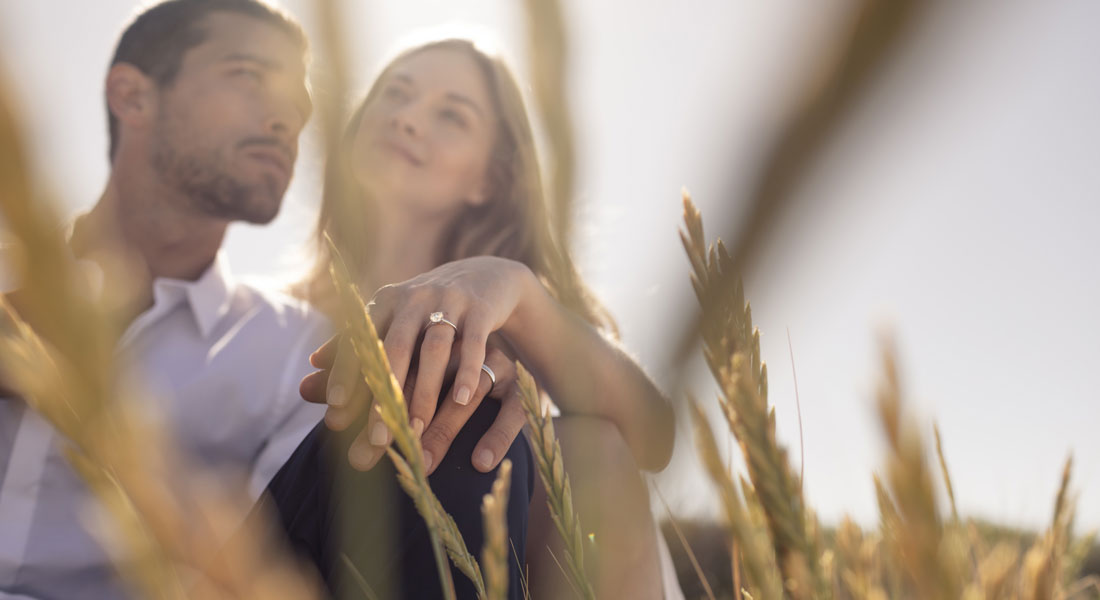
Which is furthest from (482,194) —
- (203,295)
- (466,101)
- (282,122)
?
(203,295)

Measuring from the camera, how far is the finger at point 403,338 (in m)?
0.78

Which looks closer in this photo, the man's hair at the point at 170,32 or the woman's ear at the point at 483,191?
the woman's ear at the point at 483,191

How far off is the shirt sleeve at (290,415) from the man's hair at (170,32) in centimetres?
121

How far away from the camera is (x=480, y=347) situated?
0.87 m

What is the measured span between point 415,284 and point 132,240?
5.77ft

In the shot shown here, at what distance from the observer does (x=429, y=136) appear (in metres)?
2.29

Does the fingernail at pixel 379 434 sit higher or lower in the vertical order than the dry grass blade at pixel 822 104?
lower

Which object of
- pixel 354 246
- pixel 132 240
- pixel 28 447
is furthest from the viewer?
pixel 132 240

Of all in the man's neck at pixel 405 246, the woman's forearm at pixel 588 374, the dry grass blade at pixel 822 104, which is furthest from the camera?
the man's neck at pixel 405 246

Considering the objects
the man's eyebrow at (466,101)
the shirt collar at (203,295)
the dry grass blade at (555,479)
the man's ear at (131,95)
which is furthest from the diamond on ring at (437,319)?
the man's ear at (131,95)

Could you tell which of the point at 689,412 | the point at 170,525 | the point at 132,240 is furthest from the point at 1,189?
the point at 132,240

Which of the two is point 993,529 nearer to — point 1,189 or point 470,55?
point 1,189

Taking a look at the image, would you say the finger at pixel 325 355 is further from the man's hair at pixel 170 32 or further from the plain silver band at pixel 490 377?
the man's hair at pixel 170 32

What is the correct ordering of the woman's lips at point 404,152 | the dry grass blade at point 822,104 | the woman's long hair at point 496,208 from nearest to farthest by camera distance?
1. the dry grass blade at point 822,104
2. the woman's lips at point 404,152
3. the woman's long hair at point 496,208
